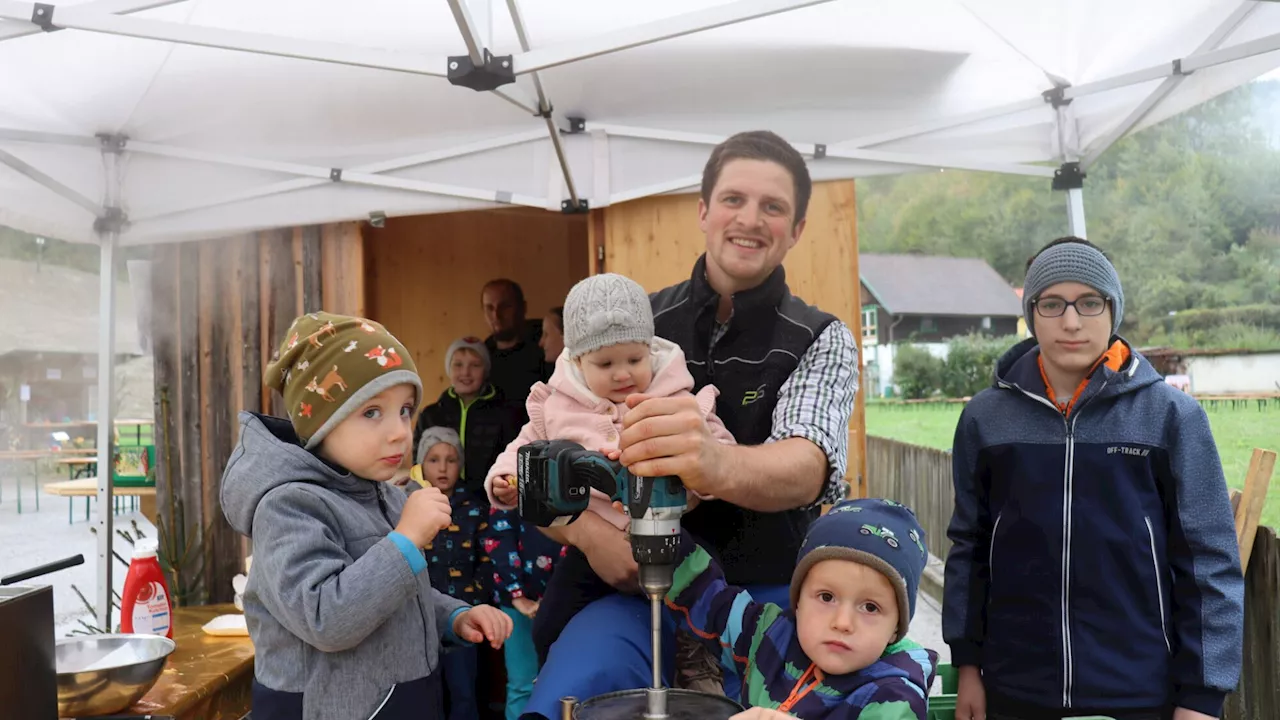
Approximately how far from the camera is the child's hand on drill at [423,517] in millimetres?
1579

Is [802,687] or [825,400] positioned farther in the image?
[825,400]

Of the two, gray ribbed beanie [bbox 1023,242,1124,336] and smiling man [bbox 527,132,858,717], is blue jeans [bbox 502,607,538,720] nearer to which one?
smiling man [bbox 527,132,858,717]

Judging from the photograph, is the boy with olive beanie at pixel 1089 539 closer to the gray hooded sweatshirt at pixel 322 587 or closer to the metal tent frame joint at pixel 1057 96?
the gray hooded sweatshirt at pixel 322 587

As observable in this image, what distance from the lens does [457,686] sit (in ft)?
5.88

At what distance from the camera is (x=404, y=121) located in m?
3.88

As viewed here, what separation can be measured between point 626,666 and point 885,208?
1270 centimetres

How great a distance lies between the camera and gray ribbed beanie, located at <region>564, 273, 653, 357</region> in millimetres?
1833

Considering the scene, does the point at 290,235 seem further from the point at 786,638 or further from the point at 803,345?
the point at 786,638

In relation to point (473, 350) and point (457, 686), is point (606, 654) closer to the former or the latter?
point (457, 686)

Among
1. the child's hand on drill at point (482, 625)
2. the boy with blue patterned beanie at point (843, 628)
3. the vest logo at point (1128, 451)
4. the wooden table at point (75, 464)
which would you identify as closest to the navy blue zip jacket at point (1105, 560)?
the vest logo at point (1128, 451)

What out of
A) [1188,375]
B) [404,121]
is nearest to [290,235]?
[404,121]

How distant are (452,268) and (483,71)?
495cm

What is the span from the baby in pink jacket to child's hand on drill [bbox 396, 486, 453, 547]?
0.44 ft

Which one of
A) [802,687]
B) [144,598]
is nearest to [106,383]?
[144,598]
